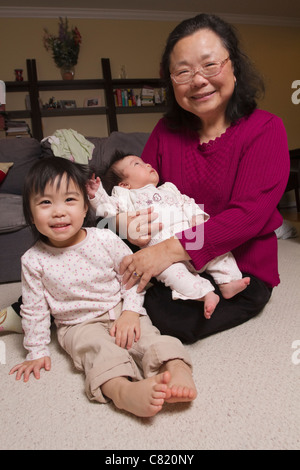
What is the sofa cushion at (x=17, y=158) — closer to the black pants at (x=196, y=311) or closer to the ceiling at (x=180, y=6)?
the black pants at (x=196, y=311)

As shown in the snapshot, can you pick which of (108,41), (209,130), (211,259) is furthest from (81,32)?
(211,259)

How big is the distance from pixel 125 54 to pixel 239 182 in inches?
169

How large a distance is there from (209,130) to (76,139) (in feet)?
6.28

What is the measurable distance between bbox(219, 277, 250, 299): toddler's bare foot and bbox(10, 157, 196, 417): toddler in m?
0.27

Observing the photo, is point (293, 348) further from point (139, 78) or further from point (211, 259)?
point (139, 78)

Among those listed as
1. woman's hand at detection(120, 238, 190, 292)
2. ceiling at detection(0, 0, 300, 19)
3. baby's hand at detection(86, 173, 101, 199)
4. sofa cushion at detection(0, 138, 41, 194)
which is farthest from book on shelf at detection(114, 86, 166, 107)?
woman's hand at detection(120, 238, 190, 292)

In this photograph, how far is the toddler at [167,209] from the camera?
1.15 m

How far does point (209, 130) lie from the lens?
142 cm

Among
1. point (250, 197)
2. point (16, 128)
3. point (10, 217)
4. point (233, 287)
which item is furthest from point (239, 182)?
point (16, 128)

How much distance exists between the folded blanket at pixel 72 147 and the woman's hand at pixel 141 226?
5.71 feet

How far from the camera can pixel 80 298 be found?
118 centimetres

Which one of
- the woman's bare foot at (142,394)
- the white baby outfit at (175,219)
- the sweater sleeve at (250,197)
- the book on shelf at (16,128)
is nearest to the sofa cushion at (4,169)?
the book on shelf at (16,128)

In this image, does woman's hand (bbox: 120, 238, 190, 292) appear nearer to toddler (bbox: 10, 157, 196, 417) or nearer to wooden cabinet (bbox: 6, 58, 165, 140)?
toddler (bbox: 10, 157, 196, 417)
